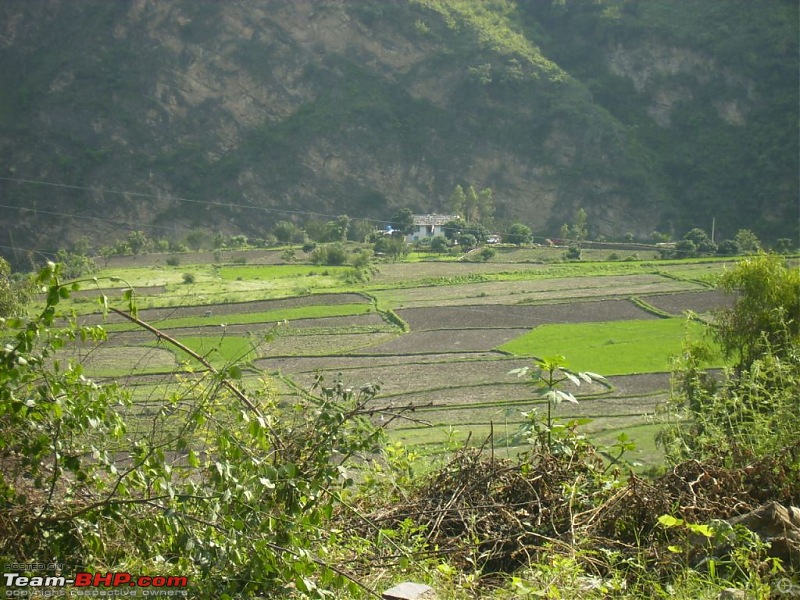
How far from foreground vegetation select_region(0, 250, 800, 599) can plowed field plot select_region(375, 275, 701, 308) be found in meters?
30.4

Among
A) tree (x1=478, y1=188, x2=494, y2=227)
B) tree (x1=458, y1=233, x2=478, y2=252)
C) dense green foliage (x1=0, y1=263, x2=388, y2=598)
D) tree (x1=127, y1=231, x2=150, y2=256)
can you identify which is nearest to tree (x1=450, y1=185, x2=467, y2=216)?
tree (x1=478, y1=188, x2=494, y2=227)

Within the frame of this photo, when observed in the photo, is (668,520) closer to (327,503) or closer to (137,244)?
(327,503)

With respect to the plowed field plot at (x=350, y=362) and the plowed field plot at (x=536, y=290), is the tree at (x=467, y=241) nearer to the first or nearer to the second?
the plowed field plot at (x=536, y=290)

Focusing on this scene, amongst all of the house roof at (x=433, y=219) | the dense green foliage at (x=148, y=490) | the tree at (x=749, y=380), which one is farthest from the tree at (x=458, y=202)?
the dense green foliage at (x=148, y=490)

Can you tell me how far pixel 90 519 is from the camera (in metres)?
4.07

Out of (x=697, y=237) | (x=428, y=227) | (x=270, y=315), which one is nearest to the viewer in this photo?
(x=270, y=315)

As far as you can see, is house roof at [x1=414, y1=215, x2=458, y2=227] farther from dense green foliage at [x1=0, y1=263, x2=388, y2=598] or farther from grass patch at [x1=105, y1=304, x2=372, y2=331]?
dense green foliage at [x1=0, y1=263, x2=388, y2=598]

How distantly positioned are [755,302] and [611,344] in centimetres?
1121

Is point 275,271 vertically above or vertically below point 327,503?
below

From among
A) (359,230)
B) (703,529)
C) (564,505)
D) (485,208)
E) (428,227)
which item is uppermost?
(703,529)

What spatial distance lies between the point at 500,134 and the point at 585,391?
175 ft

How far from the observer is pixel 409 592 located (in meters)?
3.92

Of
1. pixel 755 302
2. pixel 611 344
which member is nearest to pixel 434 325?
pixel 611 344

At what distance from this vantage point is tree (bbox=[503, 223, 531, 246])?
57.5m
